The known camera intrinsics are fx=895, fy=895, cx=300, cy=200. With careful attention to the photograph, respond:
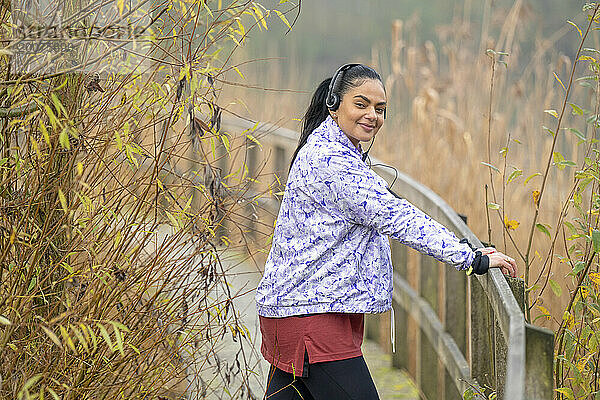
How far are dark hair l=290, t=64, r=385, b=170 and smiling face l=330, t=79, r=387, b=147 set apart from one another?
19mm

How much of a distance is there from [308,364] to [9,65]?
1.18m

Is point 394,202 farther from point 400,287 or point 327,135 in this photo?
point 400,287

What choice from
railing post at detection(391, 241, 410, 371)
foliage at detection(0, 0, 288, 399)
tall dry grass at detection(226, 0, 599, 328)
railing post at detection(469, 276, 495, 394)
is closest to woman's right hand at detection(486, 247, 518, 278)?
railing post at detection(469, 276, 495, 394)

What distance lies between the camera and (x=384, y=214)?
2527 millimetres

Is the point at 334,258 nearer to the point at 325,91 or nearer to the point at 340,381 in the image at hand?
the point at 340,381

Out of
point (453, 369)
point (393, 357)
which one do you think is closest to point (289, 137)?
point (393, 357)

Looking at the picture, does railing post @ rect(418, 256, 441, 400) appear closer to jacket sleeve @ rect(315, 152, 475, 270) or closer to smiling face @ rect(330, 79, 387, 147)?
smiling face @ rect(330, 79, 387, 147)

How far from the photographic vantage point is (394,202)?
2.55 m

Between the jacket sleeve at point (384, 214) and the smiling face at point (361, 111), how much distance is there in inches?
7.4

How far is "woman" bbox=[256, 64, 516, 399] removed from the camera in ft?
8.32

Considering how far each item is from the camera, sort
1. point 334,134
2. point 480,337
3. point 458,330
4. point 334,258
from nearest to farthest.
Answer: point 334,258 → point 334,134 → point 480,337 → point 458,330

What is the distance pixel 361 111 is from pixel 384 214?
1.25 ft

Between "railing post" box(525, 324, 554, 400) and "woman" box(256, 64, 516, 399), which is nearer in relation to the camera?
"railing post" box(525, 324, 554, 400)

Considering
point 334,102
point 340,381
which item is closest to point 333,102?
point 334,102
